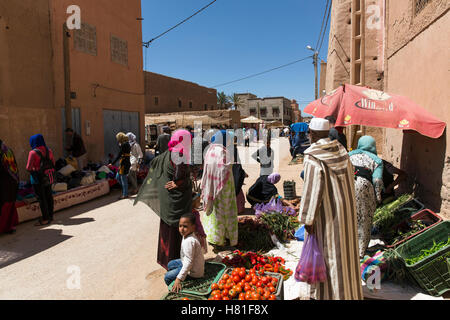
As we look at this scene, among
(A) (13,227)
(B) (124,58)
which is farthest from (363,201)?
(B) (124,58)

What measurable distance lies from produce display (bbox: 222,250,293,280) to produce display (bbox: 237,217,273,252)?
23.0 inches

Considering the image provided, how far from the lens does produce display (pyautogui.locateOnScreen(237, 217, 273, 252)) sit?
441 centimetres

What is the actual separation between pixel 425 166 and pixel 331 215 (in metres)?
3.23

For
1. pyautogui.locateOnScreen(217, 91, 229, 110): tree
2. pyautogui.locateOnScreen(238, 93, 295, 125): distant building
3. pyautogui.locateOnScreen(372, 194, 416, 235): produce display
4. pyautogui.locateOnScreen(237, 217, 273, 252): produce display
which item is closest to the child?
pyautogui.locateOnScreen(237, 217, 273, 252): produce display

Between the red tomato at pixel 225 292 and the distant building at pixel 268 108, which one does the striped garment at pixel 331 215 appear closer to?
the red tomato at pixel 225 292

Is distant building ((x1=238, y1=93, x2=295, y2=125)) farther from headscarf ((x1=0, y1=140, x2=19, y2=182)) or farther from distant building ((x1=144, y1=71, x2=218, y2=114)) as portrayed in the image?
headscarf ((x1=0, y1=140, x2=19, y2=182))

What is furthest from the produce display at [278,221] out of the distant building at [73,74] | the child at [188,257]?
the distant building at [73,74]

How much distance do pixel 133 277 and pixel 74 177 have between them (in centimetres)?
506

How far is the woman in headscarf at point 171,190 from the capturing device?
3.43m

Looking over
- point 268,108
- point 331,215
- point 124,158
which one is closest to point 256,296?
point 331,215

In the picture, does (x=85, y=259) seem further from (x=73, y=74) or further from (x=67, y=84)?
(x=73, y=74)

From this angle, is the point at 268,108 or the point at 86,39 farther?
the point at 268,108

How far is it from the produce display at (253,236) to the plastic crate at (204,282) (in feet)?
3.88

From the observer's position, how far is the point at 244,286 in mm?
2682
